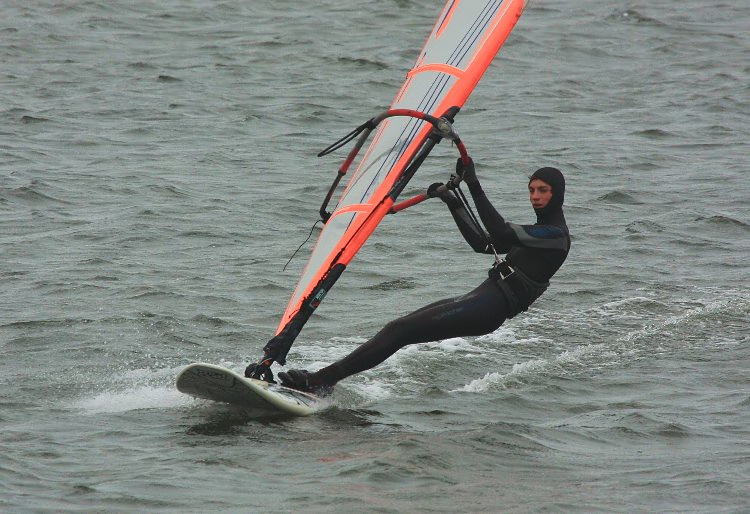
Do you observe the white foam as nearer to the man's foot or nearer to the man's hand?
the man's foot

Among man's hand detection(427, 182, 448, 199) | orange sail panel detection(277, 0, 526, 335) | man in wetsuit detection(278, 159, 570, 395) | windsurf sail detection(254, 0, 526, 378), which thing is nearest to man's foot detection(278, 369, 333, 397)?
man in wetsuit detection(278, 159, 570, 395)

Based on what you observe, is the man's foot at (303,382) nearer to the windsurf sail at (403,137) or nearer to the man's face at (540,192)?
the windsurf sail at (403,137)

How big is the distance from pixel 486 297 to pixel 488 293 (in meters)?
0.03

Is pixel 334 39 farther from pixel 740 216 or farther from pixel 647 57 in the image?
pixel 740 216

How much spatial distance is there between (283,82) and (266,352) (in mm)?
11421

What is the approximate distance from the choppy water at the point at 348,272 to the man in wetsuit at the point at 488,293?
0.33 metres

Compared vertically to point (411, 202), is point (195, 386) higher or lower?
lower

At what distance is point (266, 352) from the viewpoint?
744 centimetres

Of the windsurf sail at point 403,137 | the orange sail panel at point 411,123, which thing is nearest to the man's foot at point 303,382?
the windsurf sail at point 403,137

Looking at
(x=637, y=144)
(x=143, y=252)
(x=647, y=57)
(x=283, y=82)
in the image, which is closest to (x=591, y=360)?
(x=143, y=252)

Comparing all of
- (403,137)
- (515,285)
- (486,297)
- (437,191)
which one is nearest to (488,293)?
(486,297)

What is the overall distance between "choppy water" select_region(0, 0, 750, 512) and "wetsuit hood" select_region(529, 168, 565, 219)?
1.23 m

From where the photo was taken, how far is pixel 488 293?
25.1 feet

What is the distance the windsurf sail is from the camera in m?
7.50
